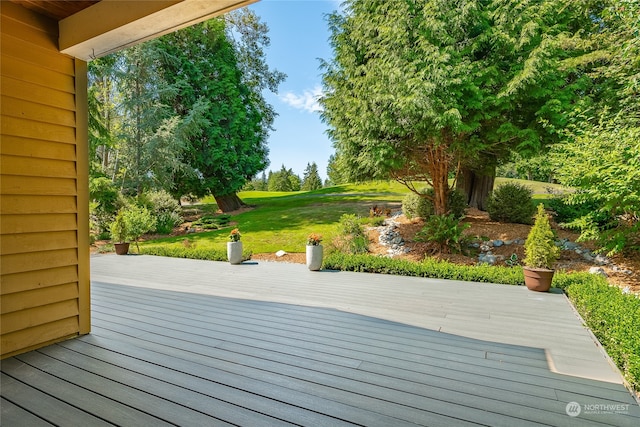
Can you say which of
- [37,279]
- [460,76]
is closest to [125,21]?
[37,279]

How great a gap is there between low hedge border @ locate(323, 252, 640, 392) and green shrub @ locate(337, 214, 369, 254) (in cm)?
129

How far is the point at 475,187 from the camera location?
32.3 feet

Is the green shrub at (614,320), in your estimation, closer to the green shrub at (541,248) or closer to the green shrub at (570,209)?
the green shrub at (541,248)

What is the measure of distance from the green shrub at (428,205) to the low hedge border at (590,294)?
8.19ft

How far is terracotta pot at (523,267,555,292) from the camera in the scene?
13.6ft

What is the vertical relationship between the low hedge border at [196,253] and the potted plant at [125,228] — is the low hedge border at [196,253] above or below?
below

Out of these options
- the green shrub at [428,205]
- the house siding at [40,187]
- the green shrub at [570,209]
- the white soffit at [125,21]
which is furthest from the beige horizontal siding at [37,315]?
the green shrub at [570,209]

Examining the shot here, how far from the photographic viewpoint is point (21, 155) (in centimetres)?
229

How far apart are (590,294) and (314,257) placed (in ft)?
12.1

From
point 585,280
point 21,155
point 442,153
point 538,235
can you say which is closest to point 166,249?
point 21,155

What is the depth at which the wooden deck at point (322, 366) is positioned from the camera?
1.68 meters

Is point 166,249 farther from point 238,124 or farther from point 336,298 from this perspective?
point 238,124

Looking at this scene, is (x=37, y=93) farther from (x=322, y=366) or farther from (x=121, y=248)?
(x=121, y=248)

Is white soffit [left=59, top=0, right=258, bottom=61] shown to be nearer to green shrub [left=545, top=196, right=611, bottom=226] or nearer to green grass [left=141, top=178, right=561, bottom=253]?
green grass [left=141, top=178, right=561, bottom=253]
